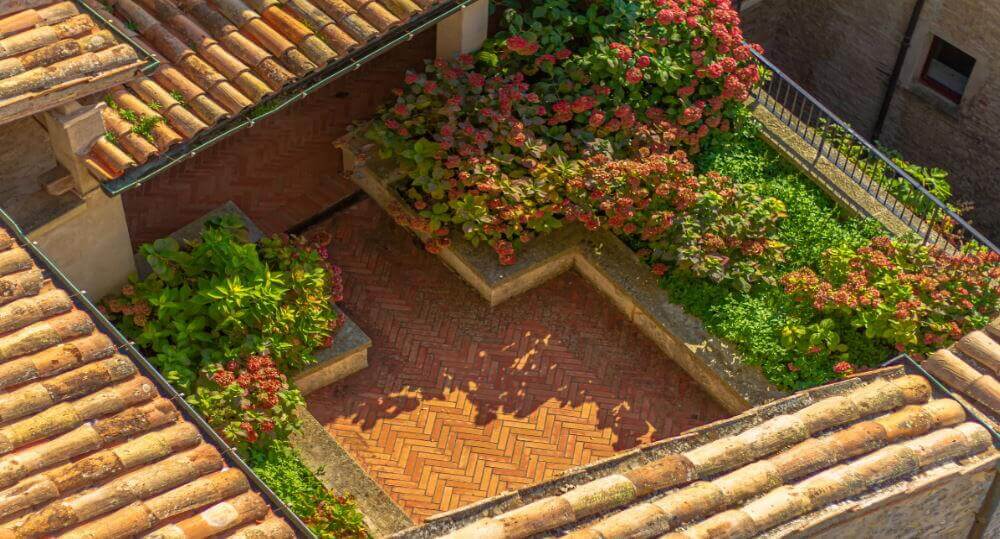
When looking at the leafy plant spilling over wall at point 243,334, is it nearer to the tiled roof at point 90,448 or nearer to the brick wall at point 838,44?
the tiled roof at point 90,448

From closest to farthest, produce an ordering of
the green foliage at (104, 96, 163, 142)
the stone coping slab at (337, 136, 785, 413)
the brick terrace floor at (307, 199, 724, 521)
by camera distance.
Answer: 1. the green foliage at (104, 96, 163, 142)
2. the brick terrace floor at (307, 199, 724, 521)
3. the stone coping slab at (337, 136, 785, 413)

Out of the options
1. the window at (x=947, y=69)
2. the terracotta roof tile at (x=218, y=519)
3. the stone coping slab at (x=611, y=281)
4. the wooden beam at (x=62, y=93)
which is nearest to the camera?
the terracotta roof tile at (x=218, y=519)

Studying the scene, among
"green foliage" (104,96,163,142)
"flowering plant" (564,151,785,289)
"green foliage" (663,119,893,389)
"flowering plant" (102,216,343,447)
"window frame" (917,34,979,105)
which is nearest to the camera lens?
"green foliage" (104,96,163,142)

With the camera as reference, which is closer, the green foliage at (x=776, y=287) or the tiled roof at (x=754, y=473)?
the tiled roof at (x=754, y=473)

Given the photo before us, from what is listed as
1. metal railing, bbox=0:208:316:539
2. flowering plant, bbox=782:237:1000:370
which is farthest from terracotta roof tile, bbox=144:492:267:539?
flowering plant, bbox=782:237:1000:370

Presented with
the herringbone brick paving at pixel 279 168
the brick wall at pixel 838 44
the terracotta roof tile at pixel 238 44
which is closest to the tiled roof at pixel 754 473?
the terracotta roof tile at pixel 238 44

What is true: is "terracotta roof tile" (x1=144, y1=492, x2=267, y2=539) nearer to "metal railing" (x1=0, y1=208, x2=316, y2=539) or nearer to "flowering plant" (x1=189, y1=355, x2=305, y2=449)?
"metal railing" (x1=0, y1=208, x2=316, y2=539)

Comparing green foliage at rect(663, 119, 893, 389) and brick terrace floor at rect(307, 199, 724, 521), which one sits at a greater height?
green foliage at rect(663, 119, 893, 389)
